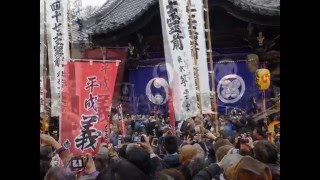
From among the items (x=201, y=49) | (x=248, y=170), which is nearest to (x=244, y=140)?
(x=248, y=170)

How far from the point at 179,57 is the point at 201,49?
0.22m

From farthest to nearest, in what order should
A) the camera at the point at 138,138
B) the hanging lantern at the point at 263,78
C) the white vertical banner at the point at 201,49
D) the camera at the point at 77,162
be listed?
the camera at the point at 77,162
the camera at the point at 138,138
the white vertical banner at the point at 201,49
the hanging lantern at the point at 263,78

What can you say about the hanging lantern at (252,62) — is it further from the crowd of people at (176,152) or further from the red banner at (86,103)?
the red banner at (86,103)

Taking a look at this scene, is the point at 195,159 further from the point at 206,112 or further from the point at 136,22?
the point at 136,22

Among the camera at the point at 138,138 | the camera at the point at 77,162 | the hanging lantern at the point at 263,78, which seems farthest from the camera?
the camera at the point at 77,162

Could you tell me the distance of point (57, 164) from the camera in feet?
15.0

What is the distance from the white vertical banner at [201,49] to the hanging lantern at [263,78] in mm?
470

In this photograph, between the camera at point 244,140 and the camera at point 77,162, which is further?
the camera at point 77,162

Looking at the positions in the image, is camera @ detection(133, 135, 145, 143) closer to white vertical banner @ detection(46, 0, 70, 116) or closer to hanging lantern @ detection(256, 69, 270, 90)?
white vertical banner @ detection(46, 0, 70, 116)

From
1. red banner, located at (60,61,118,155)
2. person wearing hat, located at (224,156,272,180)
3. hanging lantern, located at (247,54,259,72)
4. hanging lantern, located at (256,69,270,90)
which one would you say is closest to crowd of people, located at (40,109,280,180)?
person wearing hat, located at (224,156,272,180)

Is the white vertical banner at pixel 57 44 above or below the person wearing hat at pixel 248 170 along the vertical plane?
above

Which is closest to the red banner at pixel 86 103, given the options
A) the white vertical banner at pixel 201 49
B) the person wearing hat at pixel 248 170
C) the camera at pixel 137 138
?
the camera at pixel 137 138

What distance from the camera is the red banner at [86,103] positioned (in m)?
4.45

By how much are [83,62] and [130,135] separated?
34.3 inches
